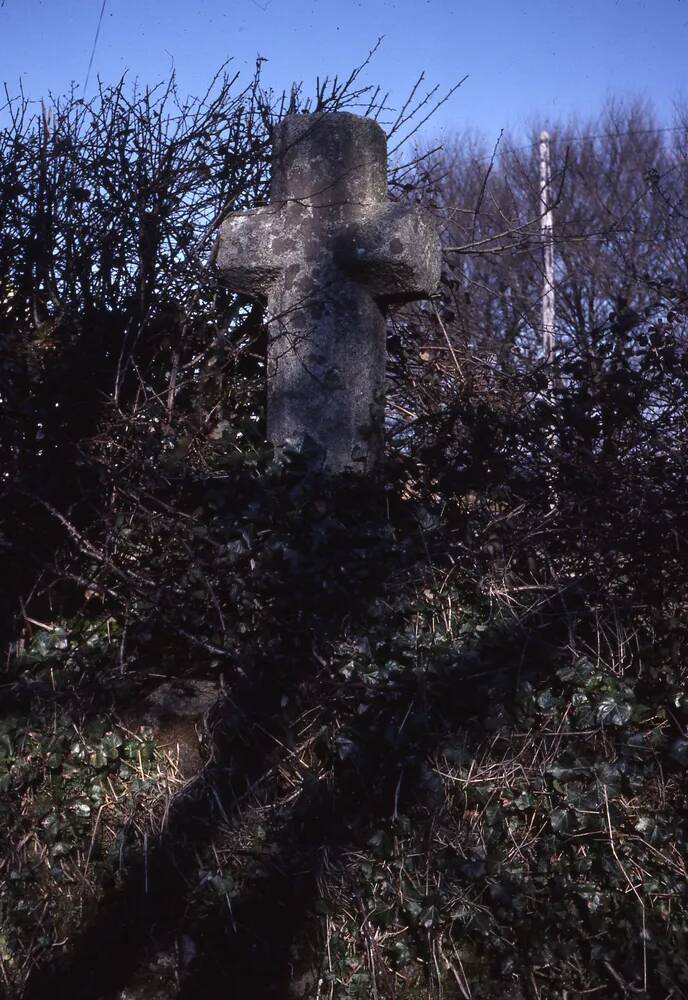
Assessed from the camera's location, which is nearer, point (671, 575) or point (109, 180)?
point (671, 575)

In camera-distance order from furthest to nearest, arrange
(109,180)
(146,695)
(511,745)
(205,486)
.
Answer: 1. (109,180)
2. (205,486)
3. (146,695)
4. (511,745)

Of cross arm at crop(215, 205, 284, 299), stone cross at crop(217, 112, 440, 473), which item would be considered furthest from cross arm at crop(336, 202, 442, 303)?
cross arm at crop(215, 205, 284, 299)

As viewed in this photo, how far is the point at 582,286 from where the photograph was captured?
14.6m

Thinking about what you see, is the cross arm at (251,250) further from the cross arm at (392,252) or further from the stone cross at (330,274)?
the cross arm at (392,252)

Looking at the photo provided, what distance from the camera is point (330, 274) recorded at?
436cm

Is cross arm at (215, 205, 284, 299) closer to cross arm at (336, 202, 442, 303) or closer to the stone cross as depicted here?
the stone cross

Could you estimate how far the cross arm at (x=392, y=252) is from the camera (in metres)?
4.25

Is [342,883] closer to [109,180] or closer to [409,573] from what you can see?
[409,573]

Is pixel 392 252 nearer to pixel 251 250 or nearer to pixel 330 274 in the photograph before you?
pixel 330 274

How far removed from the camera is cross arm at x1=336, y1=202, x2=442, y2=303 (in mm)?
4254

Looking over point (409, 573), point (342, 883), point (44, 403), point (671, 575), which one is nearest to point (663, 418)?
point (671, 575)

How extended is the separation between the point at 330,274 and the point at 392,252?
12.2 inches

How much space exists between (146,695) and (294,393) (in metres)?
1.49

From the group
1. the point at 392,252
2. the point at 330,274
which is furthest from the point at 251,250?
the point at 392,252
